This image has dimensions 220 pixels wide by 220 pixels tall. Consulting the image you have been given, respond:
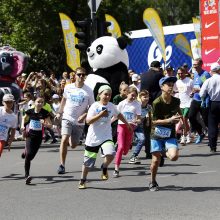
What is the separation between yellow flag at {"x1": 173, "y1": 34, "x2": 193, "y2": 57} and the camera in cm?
3115

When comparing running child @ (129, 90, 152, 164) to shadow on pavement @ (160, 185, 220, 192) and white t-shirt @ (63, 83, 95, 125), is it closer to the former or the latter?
white t-shirt @ (63, 83, 95, 125)

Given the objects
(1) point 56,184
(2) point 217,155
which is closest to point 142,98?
(2) point 217,155

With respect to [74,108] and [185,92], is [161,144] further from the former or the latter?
[185,92]

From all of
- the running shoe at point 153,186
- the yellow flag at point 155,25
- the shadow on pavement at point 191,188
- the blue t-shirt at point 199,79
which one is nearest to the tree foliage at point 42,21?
the yellow flag at point 155,25

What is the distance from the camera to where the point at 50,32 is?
4369 centimetres

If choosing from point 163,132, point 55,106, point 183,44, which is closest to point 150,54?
point 183,44

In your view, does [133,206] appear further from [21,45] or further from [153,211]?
[21,45]

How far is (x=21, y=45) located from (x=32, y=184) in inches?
1377

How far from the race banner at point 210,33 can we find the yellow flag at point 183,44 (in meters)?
10.1

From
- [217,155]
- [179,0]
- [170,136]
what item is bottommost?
[217,155]

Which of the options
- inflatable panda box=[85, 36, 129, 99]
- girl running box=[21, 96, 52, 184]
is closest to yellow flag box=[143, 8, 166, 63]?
inflatable panda box=[85, 36, 129, 99]

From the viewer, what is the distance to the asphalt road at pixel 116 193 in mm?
9000

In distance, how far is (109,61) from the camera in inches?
671

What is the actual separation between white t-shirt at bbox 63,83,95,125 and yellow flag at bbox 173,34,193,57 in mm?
18265
